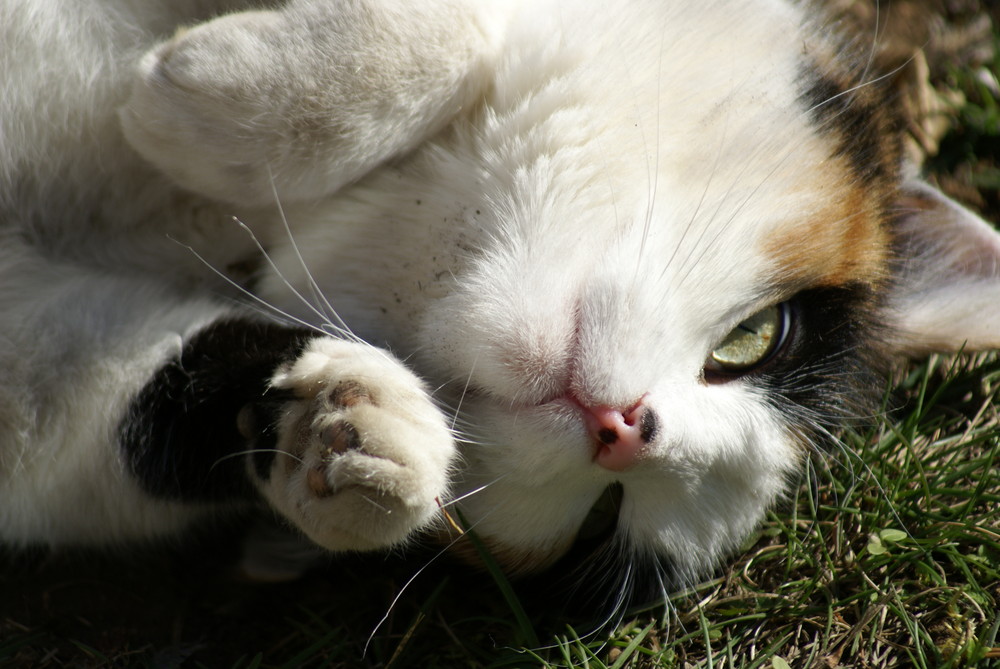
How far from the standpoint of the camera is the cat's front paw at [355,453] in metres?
1.47

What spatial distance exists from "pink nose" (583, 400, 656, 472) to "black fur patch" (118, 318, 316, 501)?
57cm

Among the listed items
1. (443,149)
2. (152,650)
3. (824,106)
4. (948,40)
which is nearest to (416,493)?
(443,149)

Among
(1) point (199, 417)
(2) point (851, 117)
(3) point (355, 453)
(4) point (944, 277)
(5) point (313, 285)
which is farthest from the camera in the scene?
(4) point (944, 277)

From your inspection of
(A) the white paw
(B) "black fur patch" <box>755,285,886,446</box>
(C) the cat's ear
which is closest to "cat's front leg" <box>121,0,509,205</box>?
(A) the white paw

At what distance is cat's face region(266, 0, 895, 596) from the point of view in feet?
5.32

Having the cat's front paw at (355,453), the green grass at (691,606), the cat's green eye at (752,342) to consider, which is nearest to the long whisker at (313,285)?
the cat's front paw at (355,453)

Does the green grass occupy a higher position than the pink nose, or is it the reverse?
the pink nose

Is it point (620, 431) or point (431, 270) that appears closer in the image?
point (620, 431)

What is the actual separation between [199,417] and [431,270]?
0.53 m

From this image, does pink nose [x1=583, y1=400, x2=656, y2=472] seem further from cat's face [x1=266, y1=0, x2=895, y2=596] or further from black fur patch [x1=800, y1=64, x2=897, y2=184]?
black fur patch [x1=800, y1=64, x2=897, y2=184]

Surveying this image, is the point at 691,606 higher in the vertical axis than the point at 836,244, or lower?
lower

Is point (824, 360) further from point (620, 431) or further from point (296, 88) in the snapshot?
Result: point (296, 88)

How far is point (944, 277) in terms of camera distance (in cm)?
226

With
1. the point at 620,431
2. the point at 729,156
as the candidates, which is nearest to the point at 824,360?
the point at 729,156
